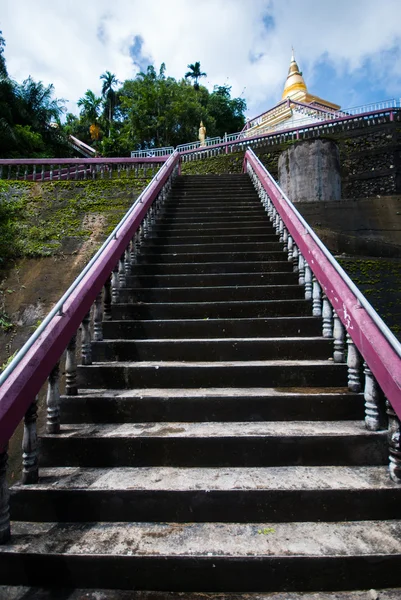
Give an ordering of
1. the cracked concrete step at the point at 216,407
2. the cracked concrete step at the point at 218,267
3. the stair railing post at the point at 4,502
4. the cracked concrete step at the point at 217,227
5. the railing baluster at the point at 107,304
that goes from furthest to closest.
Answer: the cracked concrete step at the point at 217,227, the cracked concrete step at the point at 218,267, the railing baluster at the point at 107,304, the cracked concrete step at the point at 216,407, the stair railing post at the point at 4,502

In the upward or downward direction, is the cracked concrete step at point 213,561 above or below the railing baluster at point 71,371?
below

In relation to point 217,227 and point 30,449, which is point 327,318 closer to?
point 30,449

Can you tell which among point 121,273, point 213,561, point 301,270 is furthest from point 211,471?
point 121,273

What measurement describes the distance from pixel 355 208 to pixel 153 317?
5359 mm

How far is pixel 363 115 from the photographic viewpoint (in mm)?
15438

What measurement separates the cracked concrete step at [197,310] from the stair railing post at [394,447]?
77.6 inches

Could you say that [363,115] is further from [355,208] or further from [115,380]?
[115,380]

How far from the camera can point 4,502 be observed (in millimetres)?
1978

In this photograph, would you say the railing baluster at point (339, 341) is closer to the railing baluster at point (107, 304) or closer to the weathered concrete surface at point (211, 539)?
the weathered concrete surface at point (211, 539)

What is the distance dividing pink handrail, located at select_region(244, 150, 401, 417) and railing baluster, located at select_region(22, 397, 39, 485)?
2.19 meters

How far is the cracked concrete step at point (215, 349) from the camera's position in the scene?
136 inches

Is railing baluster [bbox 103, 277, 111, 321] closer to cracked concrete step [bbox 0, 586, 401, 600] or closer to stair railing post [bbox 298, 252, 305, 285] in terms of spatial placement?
stair railing post [bbox 298, 252, 305, 285]

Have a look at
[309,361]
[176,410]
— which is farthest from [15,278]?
[309,361]

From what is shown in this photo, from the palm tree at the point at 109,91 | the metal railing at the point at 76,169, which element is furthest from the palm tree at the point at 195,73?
the metal railing at the point at 76,169
